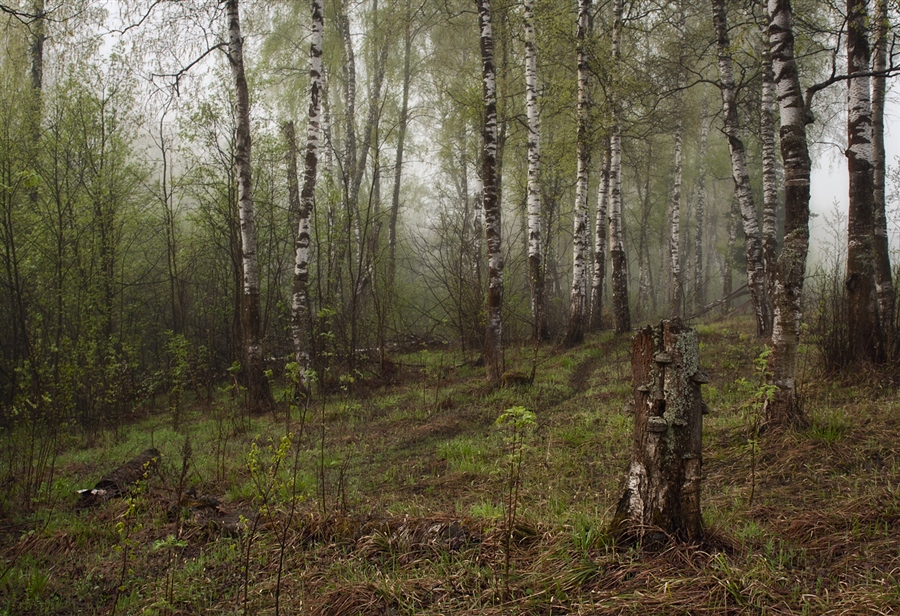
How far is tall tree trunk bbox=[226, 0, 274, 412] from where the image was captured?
34.6ft

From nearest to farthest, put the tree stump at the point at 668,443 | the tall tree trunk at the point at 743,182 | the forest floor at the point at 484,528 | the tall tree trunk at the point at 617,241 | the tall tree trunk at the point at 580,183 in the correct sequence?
the forest floor at the point at 484,528 < the tree stump at the point at 668,443 < the tall tree trunk at the point at 743,182 < the tall tree trunk at the point at 580,183 < the tall tree trunk at the point at 617,241

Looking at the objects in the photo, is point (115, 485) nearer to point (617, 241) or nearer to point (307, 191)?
point (307, 191)

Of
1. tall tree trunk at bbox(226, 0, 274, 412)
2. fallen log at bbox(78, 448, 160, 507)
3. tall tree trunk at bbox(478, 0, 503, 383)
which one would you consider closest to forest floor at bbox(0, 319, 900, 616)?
fallen log at bbox(78, 448, 160, 507)

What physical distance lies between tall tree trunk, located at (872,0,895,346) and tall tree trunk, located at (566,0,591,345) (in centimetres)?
561

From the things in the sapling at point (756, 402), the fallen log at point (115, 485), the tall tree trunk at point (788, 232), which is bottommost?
the fallen log at point (115, 485)

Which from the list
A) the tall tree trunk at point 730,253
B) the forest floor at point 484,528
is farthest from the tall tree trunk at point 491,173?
the tall tree trunk at point 730,253

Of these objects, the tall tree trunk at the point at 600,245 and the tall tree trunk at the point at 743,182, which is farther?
the tall tree trunk at the point at 600,245

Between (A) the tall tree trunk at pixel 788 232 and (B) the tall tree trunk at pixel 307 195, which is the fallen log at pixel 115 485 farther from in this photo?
(A) the tall tree trunk at pixel 788 232

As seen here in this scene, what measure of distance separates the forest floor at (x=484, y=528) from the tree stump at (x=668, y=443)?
0.14 meters

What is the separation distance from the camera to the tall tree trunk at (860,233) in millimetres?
6602

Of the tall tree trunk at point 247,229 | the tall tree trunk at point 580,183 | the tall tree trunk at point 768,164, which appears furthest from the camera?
the tall tree trunk at point 580,183

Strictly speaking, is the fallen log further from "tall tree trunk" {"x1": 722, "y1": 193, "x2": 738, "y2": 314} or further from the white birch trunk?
"tall tree trunk" {"x1": 722, "y1": 193, "x2": 738, "y2": 314}

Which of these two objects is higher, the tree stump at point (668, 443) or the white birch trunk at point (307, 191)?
the white birch trunk at point (307, 191)

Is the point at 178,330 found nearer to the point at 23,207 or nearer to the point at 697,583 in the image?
the point at 23,207
